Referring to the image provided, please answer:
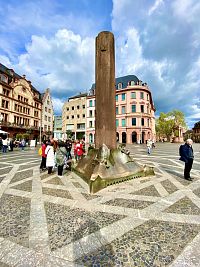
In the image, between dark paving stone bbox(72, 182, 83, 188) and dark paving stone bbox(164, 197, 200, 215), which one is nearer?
dark paving stone bbox(164, 197, 200, 215)

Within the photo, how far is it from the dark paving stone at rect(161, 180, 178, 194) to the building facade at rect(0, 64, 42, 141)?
3749cm

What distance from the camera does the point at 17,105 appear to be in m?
41.6

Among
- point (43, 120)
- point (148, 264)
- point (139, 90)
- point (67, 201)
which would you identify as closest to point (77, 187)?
point (67, 201)

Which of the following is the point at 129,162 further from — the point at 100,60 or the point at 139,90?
the point at 139,90

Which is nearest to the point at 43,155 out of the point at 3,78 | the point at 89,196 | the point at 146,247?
the point at 89,196

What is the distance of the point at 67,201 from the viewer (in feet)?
14.7

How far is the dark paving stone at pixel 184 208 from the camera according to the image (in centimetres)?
383

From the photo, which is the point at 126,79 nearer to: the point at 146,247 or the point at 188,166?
the point at 188,166

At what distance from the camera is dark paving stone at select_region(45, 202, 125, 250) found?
9.32 ft

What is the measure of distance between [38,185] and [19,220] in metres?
2.58

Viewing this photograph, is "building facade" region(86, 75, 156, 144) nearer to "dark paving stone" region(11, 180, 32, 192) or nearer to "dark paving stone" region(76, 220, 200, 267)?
"dark paving stone" region(11, 180, 32, 192)

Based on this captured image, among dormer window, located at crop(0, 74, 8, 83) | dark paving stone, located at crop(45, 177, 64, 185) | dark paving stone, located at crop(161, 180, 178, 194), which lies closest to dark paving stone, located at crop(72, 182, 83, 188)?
dark paving stone, located at crop(45, 177, 64, 185)

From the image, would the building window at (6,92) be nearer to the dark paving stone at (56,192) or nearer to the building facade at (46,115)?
the building facade at (46,115)

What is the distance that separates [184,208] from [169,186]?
1879mm
